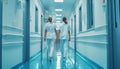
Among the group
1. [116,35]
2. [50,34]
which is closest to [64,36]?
[50,34]

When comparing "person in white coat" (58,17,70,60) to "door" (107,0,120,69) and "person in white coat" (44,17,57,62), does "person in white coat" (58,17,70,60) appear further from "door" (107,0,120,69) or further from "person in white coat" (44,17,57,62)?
"door" (107,0,120,69)

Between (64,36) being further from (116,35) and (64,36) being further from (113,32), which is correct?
(116,35)

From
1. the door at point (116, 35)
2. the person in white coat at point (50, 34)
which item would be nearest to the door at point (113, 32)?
the door at point (116, 35)

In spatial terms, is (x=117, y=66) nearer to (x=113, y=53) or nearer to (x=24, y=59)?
(x=113, y=53)

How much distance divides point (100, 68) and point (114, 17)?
58.2 inches

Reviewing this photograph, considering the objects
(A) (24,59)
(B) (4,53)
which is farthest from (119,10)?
(A) (24,59)

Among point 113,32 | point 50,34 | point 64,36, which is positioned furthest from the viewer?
point 64,36

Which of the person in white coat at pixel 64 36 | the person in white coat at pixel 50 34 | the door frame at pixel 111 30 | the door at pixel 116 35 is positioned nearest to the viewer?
the door at pixel 116 35

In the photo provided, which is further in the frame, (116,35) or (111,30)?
(111,30)

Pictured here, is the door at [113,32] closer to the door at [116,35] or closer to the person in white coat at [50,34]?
the door at [116,35]

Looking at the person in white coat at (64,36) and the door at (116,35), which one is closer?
the door at (116,35)

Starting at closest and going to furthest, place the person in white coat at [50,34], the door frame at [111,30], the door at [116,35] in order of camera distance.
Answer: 1. the door at [116,35]
2. the door frame at [111,30]
3. the person in white coat at [50,34]

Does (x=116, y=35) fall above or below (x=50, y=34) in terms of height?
below

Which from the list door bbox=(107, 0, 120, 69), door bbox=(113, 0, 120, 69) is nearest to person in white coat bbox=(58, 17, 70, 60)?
door bbox=(107, 0, 120, 69)
